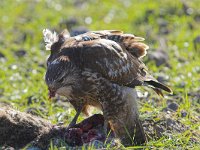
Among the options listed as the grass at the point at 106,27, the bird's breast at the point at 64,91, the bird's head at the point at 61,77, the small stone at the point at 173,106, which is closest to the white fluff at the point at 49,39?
the bird's head at the point at 61,77

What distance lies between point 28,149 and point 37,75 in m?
3.80

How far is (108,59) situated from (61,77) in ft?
2.14

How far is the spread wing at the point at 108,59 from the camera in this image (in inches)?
299

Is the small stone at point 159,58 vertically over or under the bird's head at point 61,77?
over

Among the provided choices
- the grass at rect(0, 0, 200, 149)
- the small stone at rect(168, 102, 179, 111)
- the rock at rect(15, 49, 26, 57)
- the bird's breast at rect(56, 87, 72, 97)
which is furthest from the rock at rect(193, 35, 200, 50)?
the bird's breast at rect(56, 87, 72, 97)

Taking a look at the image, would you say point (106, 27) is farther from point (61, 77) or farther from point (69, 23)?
point (61, 77)

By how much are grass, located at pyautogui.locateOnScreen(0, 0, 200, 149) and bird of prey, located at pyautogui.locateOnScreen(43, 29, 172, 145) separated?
1.52 feet

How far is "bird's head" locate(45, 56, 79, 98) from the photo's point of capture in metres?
7.35

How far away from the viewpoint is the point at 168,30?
43.9 ft

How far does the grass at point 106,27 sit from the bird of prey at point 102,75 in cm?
46

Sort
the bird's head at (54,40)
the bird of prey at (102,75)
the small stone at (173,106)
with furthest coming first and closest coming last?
the small stone at (173,106)
the bird's head at (54,40)
the bird of prey at (102,75)

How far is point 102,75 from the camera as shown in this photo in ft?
24.9

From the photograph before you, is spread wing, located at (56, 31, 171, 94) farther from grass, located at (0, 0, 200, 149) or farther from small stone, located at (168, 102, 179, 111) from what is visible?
small stone, located at (168, 102, 179, 111)

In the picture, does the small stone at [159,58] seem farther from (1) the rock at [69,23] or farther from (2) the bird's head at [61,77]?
(2) the bird's head at [61,77]
